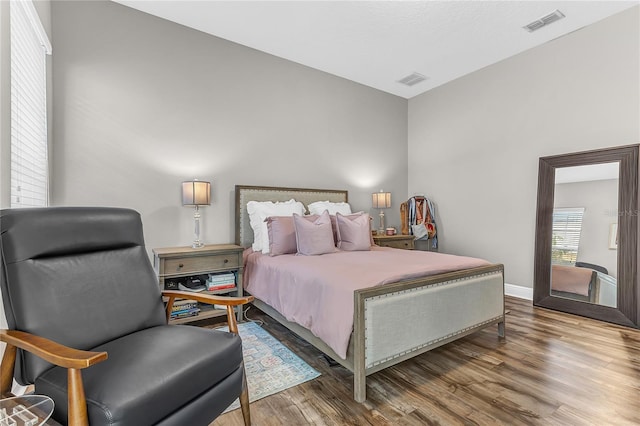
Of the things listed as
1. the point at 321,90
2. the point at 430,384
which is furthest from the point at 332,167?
the point at 430,384

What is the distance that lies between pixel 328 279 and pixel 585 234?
2976 mm

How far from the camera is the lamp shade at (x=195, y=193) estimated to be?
2.98m

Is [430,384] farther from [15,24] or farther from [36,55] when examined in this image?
[36,55]

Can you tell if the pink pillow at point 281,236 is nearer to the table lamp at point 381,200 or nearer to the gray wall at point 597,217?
the table lamp at point 381,200

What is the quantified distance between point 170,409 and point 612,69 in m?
4.61

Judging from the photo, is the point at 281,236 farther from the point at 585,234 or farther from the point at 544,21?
the point at 544,21

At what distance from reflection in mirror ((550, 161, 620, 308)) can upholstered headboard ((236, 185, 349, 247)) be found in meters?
2.67

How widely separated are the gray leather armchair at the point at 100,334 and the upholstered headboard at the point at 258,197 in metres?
1.73

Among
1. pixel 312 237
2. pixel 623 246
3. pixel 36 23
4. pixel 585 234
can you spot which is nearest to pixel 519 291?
pixel 585 234

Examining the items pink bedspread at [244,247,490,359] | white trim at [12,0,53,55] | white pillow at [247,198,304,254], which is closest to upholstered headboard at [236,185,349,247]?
white pillow at [247,198,304,254]

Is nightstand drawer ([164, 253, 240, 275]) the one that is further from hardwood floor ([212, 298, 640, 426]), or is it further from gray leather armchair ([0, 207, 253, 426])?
gray leather armchair ([0, 207, 253, 426])

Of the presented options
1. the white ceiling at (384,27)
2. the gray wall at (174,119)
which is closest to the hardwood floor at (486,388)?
the gray wall at (174,119)

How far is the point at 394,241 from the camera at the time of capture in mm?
4289

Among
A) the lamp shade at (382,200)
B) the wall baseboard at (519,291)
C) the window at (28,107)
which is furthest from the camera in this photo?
the lamp shade at (382,200)
